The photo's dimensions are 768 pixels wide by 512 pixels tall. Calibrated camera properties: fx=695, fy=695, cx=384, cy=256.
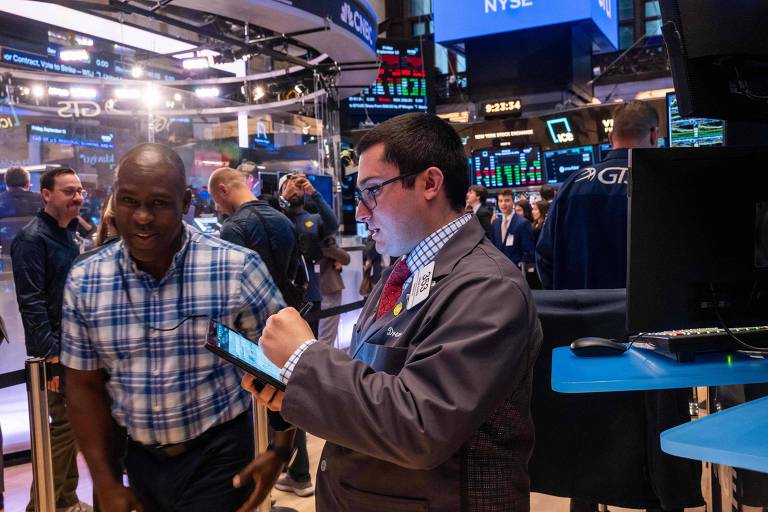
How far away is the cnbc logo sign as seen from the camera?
11730mm

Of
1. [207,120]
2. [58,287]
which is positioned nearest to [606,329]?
[58,287]

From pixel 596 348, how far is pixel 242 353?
0.98 meters

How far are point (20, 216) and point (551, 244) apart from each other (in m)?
4.43

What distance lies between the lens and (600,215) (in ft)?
10.4

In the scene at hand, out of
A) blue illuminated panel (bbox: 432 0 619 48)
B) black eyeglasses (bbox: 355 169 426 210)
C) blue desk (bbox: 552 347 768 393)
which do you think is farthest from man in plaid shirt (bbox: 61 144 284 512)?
blue illuminated panel (bbox: 432 0 619 48)

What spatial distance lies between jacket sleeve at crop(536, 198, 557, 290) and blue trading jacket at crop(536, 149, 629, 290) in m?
0.05

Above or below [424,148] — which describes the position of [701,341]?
below

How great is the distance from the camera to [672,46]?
1696 millimetres

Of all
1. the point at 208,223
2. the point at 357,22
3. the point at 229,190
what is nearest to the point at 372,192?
the point at 229,190

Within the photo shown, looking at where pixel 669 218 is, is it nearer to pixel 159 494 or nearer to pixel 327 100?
pixel 159 494

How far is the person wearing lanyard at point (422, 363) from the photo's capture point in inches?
46.6

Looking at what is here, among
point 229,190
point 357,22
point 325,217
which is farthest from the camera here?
point 357,22

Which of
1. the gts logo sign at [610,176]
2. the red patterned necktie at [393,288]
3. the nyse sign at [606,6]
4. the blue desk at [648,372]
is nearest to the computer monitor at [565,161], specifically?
the nyse sign at [606,6]

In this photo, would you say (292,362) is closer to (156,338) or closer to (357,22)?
(156,338)
